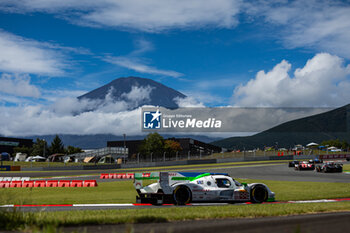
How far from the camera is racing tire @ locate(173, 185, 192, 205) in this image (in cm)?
1595

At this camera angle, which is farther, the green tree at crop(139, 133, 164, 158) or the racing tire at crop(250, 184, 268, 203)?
the green tree at crop(139, 133, 164, 158)

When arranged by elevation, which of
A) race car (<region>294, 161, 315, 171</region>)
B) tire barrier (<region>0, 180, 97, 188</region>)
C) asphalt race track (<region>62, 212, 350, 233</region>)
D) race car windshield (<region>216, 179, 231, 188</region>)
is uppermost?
race car windshield (<region>216, 179, 231, 188</region>)

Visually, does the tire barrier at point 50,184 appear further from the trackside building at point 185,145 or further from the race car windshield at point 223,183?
the trackside building at point 185,145

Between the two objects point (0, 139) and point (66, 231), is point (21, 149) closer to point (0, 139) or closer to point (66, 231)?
point (0, 139)

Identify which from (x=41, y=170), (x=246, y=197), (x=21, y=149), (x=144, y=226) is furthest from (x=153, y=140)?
(x=144, y=226)

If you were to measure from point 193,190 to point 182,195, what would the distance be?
0.53m

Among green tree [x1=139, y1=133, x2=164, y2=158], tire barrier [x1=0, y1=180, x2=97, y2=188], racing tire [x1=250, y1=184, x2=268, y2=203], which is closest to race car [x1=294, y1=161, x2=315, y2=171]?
tire barrier [x1=0, y1=180, x2=97, y2=188]

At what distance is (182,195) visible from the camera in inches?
635

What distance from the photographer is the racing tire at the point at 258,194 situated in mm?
16894

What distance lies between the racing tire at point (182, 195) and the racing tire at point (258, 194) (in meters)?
2.99

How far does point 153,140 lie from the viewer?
412 feet

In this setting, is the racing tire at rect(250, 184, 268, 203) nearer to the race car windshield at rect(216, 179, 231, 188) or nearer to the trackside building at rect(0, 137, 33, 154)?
the race car windshield at rect(216, 179, 231, 188)

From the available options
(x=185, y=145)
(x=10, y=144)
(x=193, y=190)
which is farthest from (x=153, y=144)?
(x=193, y=190)

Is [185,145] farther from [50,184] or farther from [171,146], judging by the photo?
[50,184]
